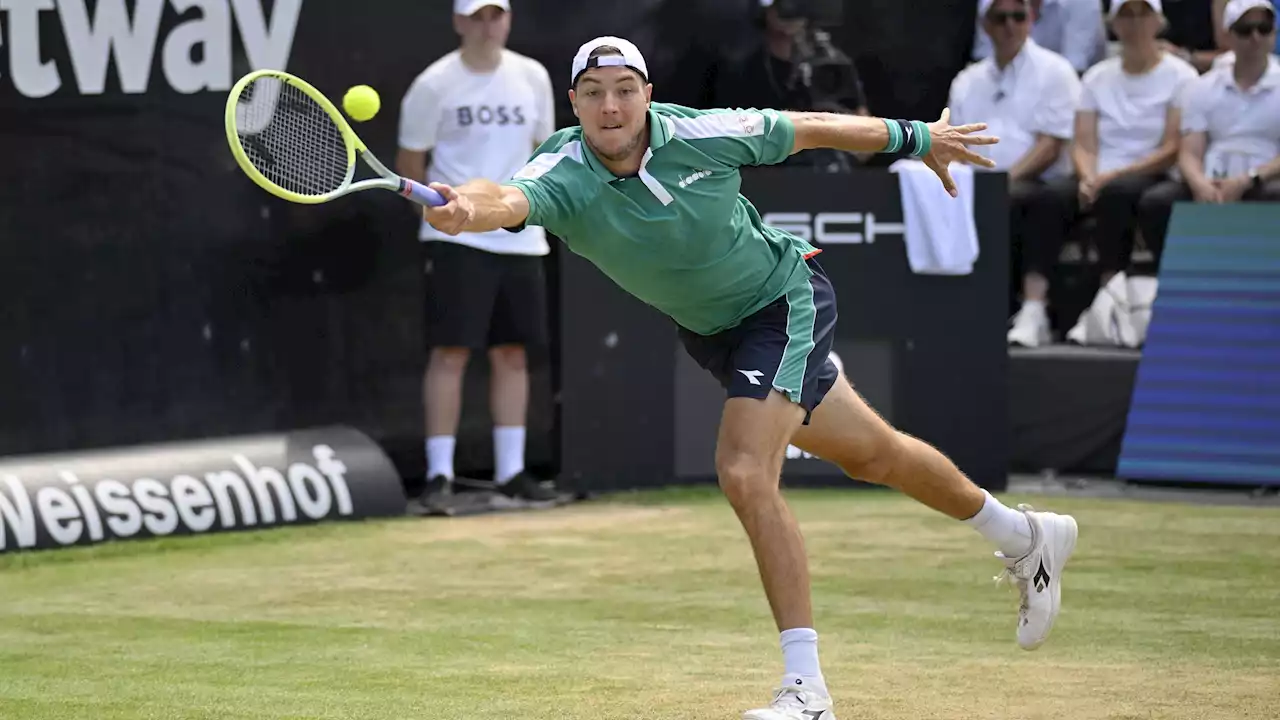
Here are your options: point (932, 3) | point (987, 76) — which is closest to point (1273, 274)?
point (987, 76)

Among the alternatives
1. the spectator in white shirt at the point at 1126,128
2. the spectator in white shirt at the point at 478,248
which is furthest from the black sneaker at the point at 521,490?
the spectator in white shirt at the point at 1126,128

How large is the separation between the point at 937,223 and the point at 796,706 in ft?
16.9

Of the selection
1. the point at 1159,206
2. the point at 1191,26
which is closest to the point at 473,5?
the point at 1159,206

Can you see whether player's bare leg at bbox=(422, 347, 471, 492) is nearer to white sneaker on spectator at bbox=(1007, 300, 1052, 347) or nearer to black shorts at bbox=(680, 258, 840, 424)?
white sneaker on spectator at bbox=(1007, 300, 1052, 347)

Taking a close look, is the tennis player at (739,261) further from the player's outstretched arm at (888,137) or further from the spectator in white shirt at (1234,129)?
the spectator in white shirt at (1234,129)

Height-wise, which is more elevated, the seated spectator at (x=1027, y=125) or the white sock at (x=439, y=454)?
the seated spectator at (x=1027, y=125)

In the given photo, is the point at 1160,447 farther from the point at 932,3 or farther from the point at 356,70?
the point at 356,70

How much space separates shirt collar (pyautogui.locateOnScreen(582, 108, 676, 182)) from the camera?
18.0ft

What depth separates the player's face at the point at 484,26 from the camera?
9492mm

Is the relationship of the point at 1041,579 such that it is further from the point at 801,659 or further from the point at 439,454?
the point at 439,454

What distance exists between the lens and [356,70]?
9656 millimetres

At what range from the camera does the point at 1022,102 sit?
1084 centimetres

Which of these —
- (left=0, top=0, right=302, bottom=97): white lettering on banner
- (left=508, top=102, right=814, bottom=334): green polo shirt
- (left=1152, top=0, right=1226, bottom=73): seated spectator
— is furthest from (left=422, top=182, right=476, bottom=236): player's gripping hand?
(left=1152, top=0, right=1226, bottom=73): seated spectator

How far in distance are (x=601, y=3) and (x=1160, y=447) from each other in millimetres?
3528
